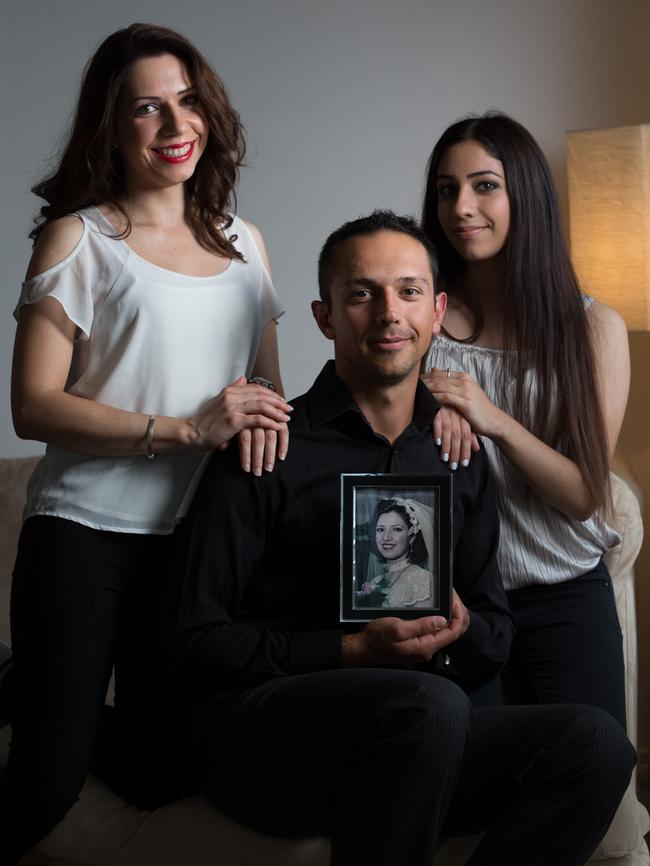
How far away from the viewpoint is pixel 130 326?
1.84 metres

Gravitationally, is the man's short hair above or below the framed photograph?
above

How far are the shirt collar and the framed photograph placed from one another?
22 cm

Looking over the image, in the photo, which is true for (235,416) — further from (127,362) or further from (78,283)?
(78,283)

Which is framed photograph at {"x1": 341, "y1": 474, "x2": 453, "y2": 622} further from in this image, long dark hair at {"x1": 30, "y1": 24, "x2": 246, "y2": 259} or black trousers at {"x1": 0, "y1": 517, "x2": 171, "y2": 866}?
long dark hair at {"x1": 30, "y1": 24, "x2": 246, "y2": 259}

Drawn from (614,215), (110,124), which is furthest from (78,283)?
(614,215)

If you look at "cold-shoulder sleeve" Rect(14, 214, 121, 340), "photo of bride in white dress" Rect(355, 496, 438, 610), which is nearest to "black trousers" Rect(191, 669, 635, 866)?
"photo of bride in white dress" Rect(355, 496, 438, 610)

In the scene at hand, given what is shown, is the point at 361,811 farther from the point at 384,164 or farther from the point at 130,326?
the point at 384,164

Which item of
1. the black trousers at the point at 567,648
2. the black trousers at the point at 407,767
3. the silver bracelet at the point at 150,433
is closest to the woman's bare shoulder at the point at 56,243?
the silver bracelet at the point at 150,433

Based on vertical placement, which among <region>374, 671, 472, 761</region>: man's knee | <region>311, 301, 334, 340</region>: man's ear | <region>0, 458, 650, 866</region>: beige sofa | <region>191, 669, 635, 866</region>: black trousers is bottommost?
<region>0, 458, 650, 866</region>: beige sofa

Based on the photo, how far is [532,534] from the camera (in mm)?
2117

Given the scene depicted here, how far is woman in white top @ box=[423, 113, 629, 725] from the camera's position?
2045 millimetres

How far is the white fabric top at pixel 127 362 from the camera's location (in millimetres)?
1820

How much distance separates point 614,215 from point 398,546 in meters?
1.46

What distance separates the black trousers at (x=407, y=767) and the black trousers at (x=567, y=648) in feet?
1.08
